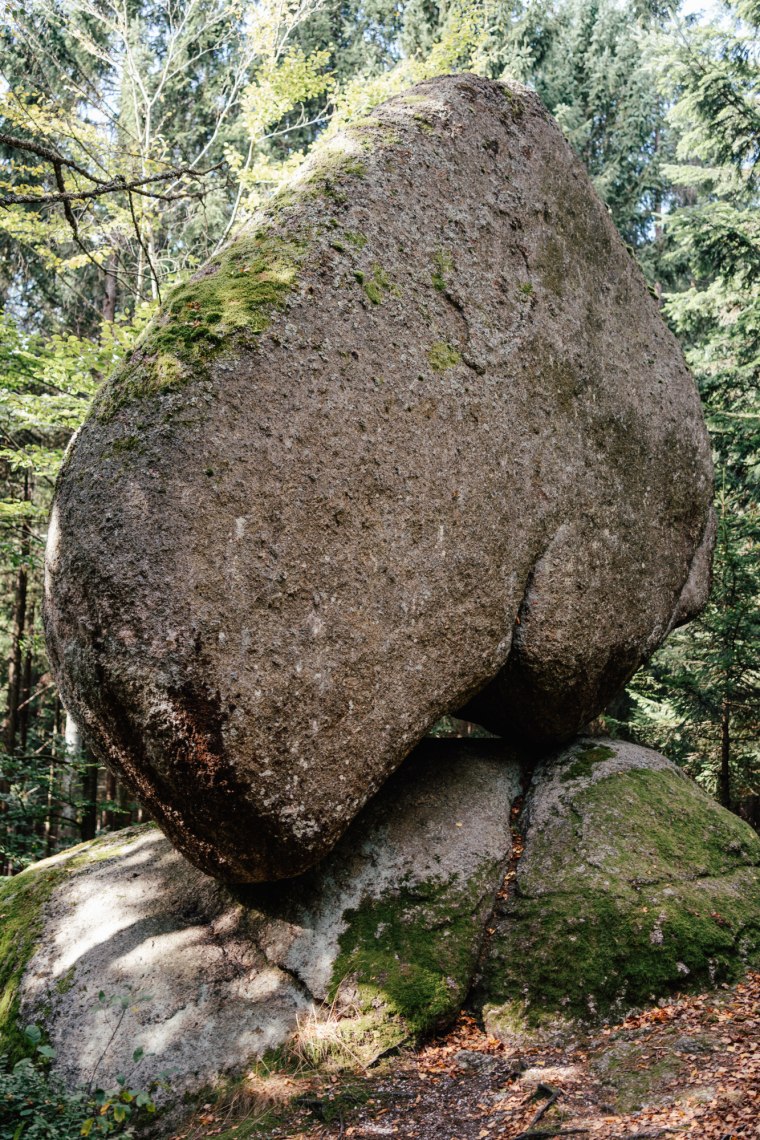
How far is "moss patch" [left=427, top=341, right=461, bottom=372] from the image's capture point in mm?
5031

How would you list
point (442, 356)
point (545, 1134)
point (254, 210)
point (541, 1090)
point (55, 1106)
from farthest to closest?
1. point (254, 210)
2. point (442, 356)
3. point (55, 1106)
4. point (541, 1090)
5. point (545, 1134)

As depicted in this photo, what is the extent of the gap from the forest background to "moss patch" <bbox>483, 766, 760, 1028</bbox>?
12.5 feet

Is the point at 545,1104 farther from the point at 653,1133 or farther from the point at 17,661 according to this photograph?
the point at 17,661

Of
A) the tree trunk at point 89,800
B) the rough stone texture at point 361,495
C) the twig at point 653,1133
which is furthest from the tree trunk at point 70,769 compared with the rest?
the twig at point 653,1133

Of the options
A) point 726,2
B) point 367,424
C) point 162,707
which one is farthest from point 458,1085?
point 726,2

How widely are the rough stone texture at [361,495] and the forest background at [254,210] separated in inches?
36.1

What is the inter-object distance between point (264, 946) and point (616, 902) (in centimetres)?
217

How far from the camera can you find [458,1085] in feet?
13.5

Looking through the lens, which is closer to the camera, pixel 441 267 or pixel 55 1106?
pixel 55 1106

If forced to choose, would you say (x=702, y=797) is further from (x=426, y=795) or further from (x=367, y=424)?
(x=367, y=424)

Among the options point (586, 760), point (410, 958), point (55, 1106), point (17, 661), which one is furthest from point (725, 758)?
point (17, 661)

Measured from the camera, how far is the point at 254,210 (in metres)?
5.52

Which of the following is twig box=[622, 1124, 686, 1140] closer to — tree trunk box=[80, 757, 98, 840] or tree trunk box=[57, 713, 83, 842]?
tree trunk box=[57, 713, 83, 842]

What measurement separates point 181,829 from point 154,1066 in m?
1.24
